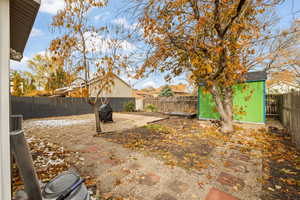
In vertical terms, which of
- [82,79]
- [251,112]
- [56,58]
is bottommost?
[251,112]

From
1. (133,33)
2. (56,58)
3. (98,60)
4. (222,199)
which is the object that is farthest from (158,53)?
(222,199)

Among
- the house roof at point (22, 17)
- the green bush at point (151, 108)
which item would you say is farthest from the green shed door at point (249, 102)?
the green bush at point (151, 108)

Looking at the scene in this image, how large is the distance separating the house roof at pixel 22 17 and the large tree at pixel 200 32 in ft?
9.63

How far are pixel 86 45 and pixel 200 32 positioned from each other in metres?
3.70

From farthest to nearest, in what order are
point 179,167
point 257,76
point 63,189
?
point 257,76 → point 179,167 → point 63,189

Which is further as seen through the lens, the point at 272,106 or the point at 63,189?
the point at 272,106

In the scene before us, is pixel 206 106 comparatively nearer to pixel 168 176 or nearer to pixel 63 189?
pixel 168 176

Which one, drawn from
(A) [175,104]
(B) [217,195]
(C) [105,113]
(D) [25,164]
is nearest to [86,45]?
(C) [105,113]

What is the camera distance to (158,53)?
4.71 metres

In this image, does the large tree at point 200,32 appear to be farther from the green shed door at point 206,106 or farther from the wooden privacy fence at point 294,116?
the green shed door at point 206,106

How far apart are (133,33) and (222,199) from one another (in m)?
4.67

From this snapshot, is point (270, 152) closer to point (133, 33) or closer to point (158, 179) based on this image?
point (158, 179)

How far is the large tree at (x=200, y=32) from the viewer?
370 cm

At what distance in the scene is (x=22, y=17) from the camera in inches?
60.7
